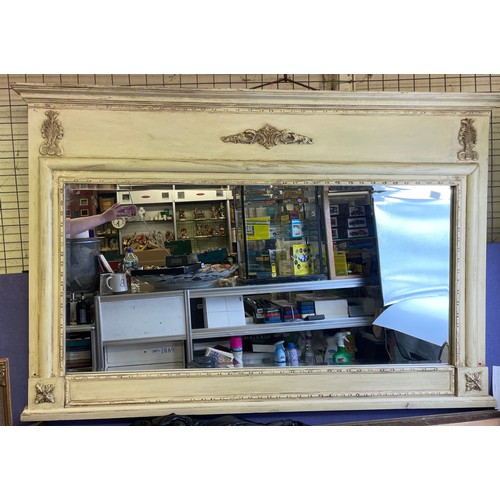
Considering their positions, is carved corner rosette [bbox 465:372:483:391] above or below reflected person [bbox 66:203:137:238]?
below

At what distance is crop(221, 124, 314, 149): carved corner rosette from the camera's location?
7.63ft

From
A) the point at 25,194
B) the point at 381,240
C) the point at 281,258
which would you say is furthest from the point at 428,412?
the point at 25,194

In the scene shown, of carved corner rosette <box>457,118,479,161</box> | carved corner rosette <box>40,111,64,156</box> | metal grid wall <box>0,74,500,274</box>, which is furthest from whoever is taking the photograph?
metal grid wall <box>0,74,500,274</box>

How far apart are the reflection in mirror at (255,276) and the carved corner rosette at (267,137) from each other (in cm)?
22

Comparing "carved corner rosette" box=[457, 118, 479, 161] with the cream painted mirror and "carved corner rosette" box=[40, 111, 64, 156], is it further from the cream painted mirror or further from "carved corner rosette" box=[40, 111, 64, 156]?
"carved corner rosette" box=[40, 111, 64, 156]

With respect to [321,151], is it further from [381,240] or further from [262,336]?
[262,336]

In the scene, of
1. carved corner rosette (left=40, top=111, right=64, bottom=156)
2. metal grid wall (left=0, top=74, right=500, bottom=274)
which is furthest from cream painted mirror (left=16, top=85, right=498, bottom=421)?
metal grid wall (left=0, top=74, right=500, bottom=274)

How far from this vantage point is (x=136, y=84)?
8.60ft

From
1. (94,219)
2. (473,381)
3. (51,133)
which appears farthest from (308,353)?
(51,133)

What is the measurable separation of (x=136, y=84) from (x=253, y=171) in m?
0.85

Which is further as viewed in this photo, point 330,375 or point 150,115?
point 330,375

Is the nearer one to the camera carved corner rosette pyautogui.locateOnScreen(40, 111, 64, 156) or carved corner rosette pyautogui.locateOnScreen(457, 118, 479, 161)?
carved corner rosette pyautogui.locateOnScreen(40, 111, 64, 156)

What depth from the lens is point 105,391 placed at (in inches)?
92.8

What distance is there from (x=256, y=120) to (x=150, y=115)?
0.49m
